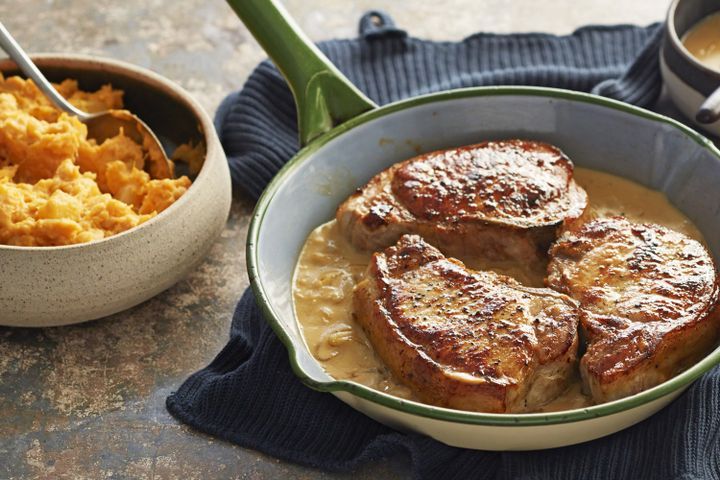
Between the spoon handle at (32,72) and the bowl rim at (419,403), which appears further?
the spoon handle at (32,72)

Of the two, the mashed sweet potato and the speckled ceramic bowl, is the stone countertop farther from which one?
the mashed sweet potato

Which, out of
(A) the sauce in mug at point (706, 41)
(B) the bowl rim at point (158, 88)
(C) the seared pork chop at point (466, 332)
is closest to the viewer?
(C) the seared pork chop at point (466, 332)

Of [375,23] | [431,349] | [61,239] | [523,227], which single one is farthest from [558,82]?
[61,239]

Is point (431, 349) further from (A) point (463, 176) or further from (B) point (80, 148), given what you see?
(B) point (80, 148)

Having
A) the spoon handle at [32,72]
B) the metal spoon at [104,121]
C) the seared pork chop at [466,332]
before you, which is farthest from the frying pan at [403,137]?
the spoon handle at [32,72]

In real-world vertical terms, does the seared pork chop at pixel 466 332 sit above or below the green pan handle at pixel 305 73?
below

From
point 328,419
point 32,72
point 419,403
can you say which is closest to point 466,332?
point 419,403

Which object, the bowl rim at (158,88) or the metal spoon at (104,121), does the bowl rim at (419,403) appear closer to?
the bowl rim at (158,88)
